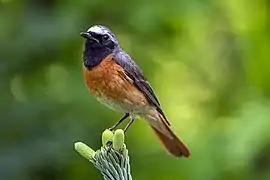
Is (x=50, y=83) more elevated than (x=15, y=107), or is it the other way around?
(x=50, y=83)

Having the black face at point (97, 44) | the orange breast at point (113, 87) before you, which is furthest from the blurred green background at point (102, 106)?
the black face at point (97, 44)

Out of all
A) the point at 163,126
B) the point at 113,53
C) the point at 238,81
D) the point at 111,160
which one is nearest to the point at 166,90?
the point at 238,81

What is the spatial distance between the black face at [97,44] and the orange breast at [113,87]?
3 cm

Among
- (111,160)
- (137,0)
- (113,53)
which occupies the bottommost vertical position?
(111,160)

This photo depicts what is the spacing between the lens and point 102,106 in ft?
13.4

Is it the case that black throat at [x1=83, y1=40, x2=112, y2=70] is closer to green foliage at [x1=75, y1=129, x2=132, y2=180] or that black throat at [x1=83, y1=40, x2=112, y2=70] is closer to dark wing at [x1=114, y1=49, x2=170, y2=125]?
dark wing at [x1=114, y1=49, x2=170, y2=125]

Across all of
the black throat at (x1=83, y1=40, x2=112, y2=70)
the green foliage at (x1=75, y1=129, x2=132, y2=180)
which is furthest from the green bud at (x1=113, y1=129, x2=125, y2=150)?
the black throat at (x1=83, y1=40, x2=112, y2=70)

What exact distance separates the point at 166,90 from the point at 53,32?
973 millimetres

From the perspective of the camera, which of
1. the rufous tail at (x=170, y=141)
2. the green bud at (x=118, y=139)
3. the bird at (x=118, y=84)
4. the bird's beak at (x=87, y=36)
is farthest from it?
the rufous tail at (x=170, y=141)

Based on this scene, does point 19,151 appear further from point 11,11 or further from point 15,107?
point 11,11

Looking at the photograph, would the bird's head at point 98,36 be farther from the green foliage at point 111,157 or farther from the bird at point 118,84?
the green foliage at point 111,157

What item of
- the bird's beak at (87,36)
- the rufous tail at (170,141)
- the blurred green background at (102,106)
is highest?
the blurred green background at (102,106)

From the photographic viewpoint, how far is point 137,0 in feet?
13.4

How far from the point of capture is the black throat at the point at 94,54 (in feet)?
8.72
